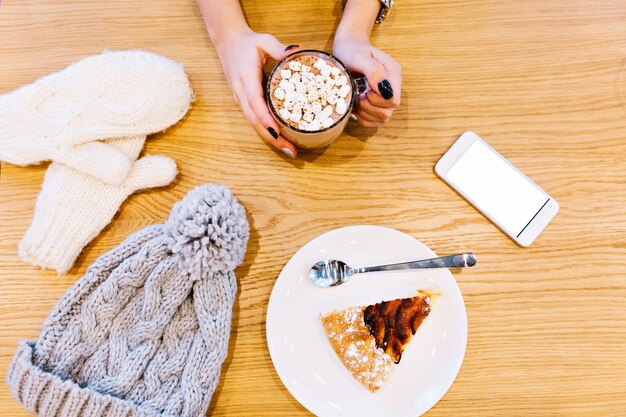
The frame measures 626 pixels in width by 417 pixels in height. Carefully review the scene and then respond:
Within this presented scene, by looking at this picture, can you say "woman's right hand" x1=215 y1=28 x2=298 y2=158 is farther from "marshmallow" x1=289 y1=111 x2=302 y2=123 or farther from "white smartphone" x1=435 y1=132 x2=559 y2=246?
"white smartphone" x1=435 y1=132 x2=559 y2=246

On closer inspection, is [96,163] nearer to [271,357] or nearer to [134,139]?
[134,139]

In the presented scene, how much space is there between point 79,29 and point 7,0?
0.53ft

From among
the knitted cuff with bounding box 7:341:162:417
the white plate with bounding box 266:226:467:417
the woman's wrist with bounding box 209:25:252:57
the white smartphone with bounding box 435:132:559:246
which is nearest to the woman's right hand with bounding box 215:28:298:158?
the woman's wrist with bounding box 209:25:252:57

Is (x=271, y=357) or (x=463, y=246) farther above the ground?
(x=463, y=246)

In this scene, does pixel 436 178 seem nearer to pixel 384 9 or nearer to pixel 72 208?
pixel 384 9

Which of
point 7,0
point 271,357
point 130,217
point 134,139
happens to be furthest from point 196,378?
point 7,0

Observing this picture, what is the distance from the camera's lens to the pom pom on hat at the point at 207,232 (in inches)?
32.8

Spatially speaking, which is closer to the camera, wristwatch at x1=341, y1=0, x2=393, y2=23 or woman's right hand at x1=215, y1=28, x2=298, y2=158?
woman's right hand at x1=215, y1=28, x2=298, y2=158

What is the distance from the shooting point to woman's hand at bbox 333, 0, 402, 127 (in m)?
0.84

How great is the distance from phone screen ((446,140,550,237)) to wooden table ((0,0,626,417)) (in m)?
0.03

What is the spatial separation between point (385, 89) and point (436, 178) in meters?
0.24

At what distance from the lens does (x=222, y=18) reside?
0.96 m

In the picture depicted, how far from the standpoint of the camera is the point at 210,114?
39.2 inches

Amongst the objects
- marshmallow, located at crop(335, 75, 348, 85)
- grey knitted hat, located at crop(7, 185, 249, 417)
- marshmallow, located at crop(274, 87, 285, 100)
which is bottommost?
grey knitted hat, located at crop(7, 185, 249, 417)
